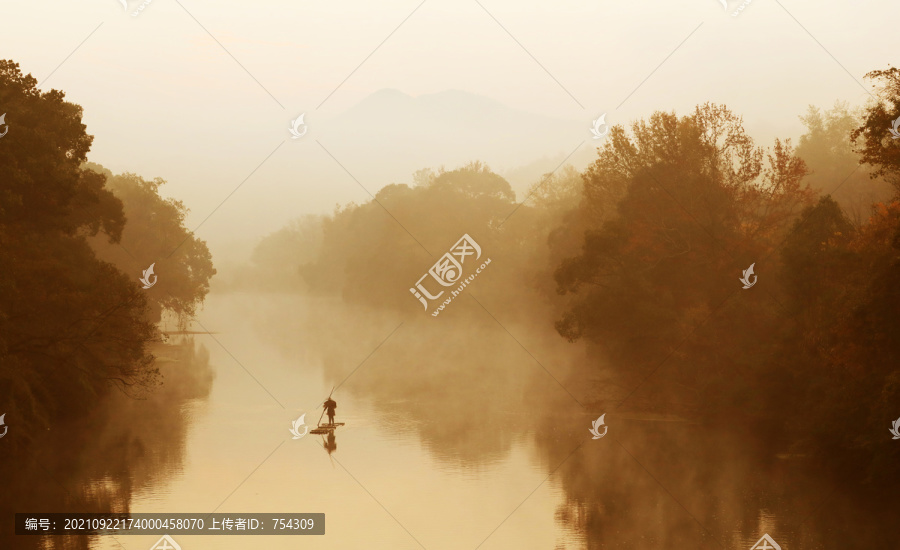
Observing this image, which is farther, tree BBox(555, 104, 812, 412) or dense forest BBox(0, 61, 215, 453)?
tree BBox(555, 104, 812, 412)

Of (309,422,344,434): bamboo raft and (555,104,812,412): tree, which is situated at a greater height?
(555,104,812,412): tree

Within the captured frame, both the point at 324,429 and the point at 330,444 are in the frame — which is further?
the point at 324,429

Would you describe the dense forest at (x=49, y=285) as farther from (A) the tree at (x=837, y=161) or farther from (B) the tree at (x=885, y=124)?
(A) the tree at (x=837, y=161)

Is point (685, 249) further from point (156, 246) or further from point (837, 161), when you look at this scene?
point (156, 246)

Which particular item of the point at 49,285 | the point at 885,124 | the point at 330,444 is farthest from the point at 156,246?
the point at 885,124

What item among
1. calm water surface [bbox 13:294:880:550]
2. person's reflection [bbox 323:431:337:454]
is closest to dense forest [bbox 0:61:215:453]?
calm water surface [bbox 13:294:880:550]

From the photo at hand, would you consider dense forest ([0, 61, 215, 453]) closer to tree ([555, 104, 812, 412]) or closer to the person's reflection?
the person's reflection

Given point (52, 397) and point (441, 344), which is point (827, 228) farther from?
point (441, 344)

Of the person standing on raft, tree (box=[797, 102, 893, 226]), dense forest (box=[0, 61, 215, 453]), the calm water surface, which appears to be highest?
tree (box=[797, 102, 893, 226])

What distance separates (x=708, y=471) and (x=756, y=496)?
3.40 m

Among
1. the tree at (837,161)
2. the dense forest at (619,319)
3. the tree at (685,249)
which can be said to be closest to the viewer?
the dense forest at (619,319)

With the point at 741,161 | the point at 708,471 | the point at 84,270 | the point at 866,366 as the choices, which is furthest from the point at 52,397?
the point at 741,161

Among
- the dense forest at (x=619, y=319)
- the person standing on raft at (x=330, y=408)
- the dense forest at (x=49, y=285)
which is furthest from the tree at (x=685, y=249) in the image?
the dense forest at (x=49, y=285)

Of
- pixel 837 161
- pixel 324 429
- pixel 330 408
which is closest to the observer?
pixel 324 429
